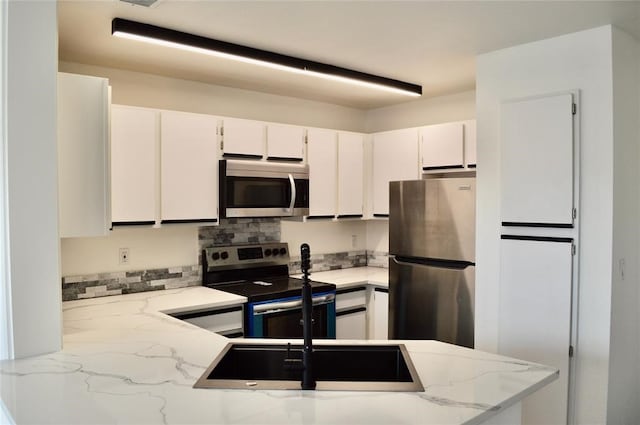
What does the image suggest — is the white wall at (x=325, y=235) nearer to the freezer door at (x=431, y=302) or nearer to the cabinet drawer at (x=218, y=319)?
the freezer door at (x=431, y=302)

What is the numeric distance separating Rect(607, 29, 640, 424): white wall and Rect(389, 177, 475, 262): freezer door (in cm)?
85

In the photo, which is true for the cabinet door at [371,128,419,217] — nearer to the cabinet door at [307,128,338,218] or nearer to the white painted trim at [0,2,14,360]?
the cabinet door at [307,128,338,218]

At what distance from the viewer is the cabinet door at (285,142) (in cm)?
388

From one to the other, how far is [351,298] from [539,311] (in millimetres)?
1514

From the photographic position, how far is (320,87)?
4.10 m

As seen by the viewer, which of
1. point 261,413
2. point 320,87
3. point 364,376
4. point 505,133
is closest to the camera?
point 261,413

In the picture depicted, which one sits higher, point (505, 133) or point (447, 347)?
point (505, 133)

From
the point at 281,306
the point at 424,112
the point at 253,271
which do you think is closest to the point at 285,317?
the point at 281,306

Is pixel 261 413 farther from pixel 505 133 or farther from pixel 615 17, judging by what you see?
pixel 615 17

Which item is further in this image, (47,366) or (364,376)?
(364,376)

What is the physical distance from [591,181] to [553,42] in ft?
2.76

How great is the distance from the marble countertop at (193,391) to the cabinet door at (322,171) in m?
2.08

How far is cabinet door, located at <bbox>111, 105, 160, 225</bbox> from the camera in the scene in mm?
3150

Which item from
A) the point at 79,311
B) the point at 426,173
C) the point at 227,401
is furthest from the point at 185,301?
the point at 426,173
